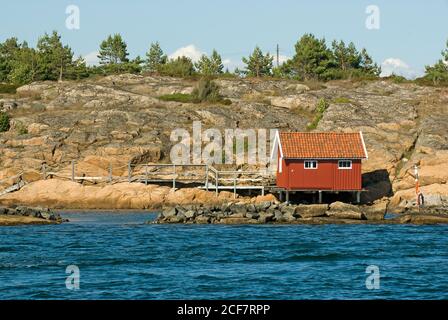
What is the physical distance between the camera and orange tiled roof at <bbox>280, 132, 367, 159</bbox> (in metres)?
50.7

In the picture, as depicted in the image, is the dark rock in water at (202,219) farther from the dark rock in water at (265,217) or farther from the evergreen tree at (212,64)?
the evergreen tree at (212,64)

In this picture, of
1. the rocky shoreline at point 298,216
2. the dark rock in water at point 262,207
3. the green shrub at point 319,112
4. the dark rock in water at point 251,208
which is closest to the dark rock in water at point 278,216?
the rocky shoreline at point 298,216

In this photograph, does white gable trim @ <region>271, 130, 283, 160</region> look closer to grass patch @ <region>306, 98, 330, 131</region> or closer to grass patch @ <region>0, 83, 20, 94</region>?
grass patch @ <region>306, 98, 330, 131</region>

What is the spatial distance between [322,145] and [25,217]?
60.6 feet

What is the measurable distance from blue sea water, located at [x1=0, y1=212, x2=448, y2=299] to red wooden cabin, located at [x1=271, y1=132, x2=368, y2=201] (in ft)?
33.4

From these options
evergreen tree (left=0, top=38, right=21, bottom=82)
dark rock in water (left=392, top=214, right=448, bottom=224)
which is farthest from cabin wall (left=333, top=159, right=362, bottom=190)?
evergreen tree (left=0, top=38, right=21, bottom=82)

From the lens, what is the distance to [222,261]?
28422 millimetres

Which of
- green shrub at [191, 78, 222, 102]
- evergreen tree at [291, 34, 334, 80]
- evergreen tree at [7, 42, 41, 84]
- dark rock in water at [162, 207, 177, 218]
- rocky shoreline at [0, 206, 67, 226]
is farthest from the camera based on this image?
evergreen tree at [291, 34, 334, 80]

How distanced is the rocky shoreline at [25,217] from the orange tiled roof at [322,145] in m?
14.7

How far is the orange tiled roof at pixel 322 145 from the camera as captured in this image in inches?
1996

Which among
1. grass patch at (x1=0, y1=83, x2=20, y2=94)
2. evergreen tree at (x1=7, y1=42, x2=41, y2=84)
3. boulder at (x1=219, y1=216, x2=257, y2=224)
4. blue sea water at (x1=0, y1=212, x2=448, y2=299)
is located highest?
evergreen tree at (x1=7, y1=42, x2=41, y2=84)

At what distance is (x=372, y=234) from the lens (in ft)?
122

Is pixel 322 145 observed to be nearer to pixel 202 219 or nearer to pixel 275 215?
pixel 275 215
